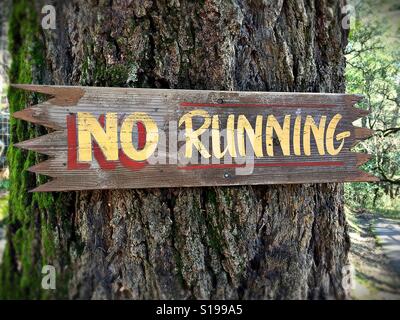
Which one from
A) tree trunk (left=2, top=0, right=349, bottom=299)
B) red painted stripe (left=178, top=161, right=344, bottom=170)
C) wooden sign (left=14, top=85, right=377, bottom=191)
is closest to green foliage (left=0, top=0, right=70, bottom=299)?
tree trunk (left=2, top=0, right=349, bottom=299)

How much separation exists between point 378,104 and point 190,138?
42.9 inches

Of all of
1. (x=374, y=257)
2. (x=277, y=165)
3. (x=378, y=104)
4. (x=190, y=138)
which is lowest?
(x=374, y=257)

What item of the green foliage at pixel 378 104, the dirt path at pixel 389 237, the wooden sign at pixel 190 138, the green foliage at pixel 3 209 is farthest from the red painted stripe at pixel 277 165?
the green foliage at pixel 3 209

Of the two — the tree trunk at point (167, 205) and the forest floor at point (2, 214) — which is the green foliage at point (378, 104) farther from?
the forest floor at point (2, 214)

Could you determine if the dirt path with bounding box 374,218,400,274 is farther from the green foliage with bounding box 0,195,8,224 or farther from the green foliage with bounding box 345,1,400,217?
the green foliage with bounding box 0,195,8,224

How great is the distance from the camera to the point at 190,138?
1.27 m

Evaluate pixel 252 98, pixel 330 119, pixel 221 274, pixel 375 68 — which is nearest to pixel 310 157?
pixel 330 119

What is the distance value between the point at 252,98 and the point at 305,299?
79 cm

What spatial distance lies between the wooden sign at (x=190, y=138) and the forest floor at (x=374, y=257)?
0.41m

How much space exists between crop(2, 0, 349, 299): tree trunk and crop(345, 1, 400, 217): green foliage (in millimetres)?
528

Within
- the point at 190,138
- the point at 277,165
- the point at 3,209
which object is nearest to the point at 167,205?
the point at 190,138

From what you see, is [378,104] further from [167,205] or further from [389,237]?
[167,205]
